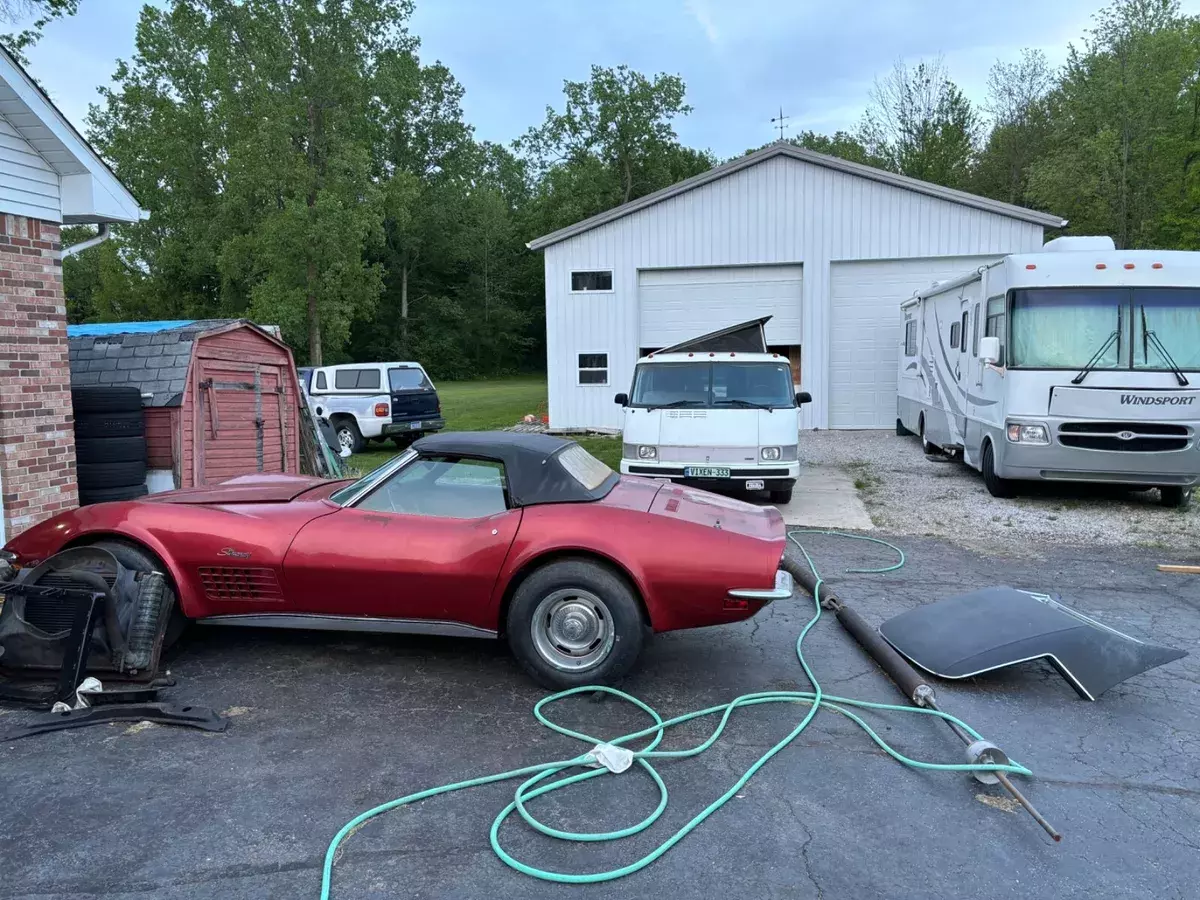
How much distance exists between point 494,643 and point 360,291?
25.5 m

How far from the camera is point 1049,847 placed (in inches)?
111

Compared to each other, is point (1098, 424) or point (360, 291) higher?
point (360, 291)

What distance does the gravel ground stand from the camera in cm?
819

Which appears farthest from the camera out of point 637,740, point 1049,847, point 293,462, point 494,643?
point 293,462

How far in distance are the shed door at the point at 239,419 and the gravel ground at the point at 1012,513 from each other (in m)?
7.28

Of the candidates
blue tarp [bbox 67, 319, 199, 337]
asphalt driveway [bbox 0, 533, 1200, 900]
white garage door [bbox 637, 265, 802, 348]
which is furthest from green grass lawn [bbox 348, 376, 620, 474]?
asphalt driveway [bbox 0, 533, 1200, 900]

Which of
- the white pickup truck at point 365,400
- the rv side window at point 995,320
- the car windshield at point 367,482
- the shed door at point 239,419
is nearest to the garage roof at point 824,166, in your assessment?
the white pickup truck at point 365,400

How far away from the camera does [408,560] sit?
13.8ft

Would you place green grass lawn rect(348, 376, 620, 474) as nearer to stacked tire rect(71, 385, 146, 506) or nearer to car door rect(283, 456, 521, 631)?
stacked tire rect(71, 385, 146, 506)

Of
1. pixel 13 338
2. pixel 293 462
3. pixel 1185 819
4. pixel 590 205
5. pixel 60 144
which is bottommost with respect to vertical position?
pixel 1185 819

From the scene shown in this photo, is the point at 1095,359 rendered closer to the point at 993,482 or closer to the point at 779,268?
the point at 993,482

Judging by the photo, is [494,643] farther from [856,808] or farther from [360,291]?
[360,291]

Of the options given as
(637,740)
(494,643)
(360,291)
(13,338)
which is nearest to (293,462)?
(13,338)

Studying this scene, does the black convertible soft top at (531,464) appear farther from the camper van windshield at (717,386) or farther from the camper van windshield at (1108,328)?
the camper van windshield at (1108,328)
